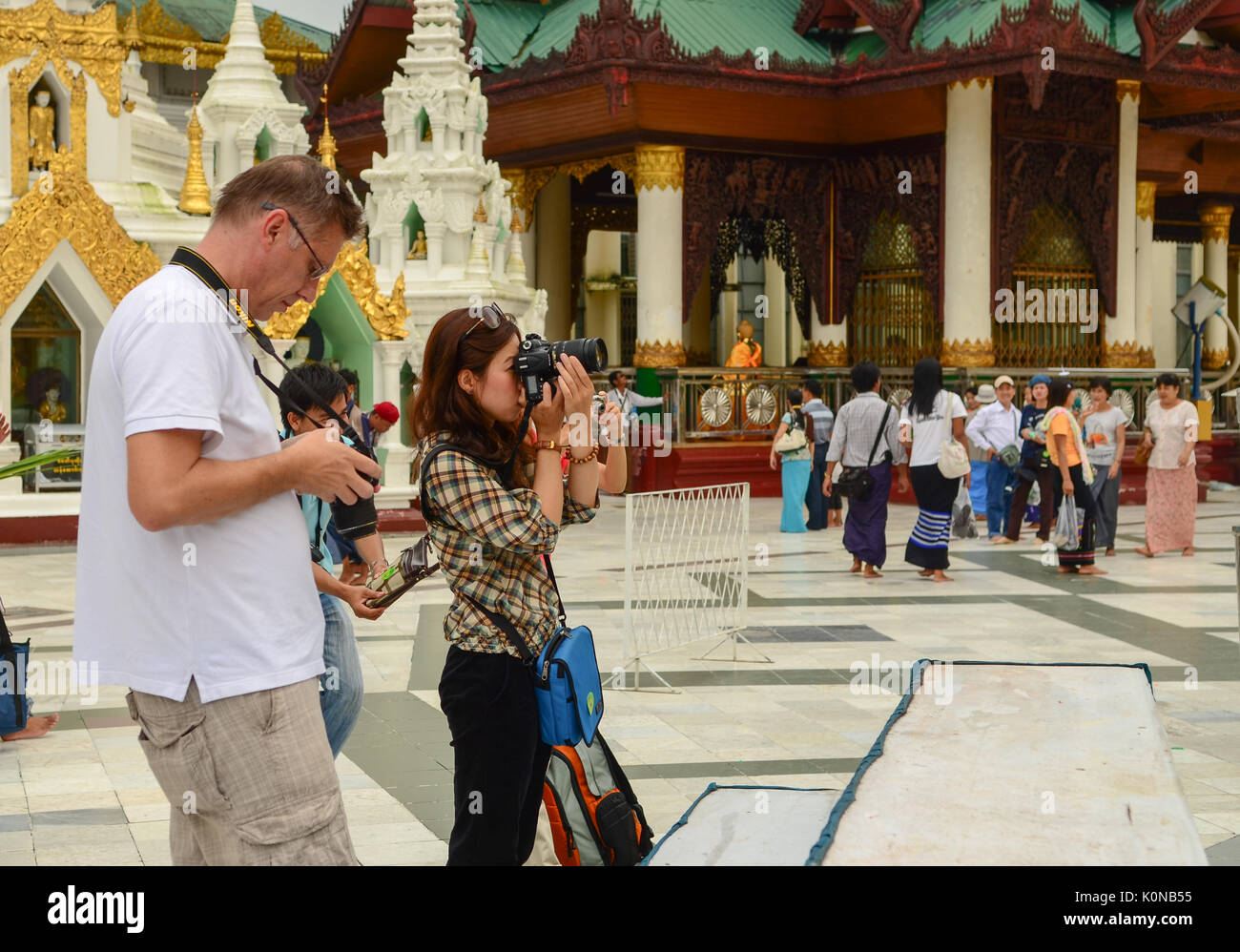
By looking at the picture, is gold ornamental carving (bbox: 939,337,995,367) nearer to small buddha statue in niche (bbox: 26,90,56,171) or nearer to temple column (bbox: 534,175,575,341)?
temple column (bbox: 534,175,575,341)

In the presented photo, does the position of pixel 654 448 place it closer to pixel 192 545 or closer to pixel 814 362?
pixel 814 362

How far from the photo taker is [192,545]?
8.71ft

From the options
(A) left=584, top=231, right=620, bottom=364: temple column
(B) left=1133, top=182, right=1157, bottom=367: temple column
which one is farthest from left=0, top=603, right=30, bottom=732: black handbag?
(A) left=584, top=231, right=620, bottom=364: temple column

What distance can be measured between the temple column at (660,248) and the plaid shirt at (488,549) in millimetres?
15507

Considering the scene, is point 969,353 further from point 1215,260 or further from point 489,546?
point 489,546

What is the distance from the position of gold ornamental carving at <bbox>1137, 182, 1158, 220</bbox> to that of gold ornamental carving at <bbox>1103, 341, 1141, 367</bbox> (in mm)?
4271

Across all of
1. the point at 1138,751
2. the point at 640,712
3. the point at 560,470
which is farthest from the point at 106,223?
the point at 1138,751

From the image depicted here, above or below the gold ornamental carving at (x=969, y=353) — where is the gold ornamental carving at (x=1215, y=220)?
above

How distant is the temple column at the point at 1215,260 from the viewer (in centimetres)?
2733

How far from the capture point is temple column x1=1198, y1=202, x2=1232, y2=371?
2733 cm

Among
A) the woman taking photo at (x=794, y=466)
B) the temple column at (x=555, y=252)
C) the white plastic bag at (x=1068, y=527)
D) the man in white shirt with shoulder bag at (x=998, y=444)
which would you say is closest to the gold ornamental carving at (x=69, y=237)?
the woman taking photo at (x=794, y=466)

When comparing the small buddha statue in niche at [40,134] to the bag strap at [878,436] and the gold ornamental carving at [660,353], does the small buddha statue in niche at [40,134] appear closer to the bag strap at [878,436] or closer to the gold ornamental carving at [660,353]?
the gold ornamental carving at [660,353]
